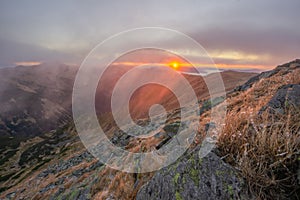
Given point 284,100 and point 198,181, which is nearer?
point 198,181

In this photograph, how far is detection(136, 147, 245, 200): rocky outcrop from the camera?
3949 mm

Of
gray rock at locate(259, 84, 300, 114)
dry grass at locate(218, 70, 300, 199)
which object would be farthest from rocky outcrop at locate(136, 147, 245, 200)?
gray rock at locate(259, 84, 300, 114)

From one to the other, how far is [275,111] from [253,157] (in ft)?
6.60

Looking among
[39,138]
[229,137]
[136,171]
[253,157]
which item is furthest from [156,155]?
[39,138]

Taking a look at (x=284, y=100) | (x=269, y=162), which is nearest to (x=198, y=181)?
(x=269, y=162)

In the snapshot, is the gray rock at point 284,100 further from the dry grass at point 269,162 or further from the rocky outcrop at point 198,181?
the rocky outcrop at point 198,181

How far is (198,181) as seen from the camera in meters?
4.30

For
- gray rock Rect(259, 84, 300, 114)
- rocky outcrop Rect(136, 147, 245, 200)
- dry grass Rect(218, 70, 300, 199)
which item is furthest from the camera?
gray rock Rect(259, 84, 300, 114)

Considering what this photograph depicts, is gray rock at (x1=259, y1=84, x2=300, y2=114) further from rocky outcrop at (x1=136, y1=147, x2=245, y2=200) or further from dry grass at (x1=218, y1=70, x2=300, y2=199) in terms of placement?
rocky outcrop at (x1=136, y1=147, x2=245, y2=200)

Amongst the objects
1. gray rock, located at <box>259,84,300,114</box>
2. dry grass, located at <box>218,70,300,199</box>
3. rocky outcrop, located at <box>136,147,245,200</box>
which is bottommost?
rocky outcrop, located at <box>136,147,245,200</box>

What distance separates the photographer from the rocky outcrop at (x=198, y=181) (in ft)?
13.0

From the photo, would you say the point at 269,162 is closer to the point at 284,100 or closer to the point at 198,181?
the point at 198,181

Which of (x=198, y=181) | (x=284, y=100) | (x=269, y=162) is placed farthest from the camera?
(x=284, y=100)

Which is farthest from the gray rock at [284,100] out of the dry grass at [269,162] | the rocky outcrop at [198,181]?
the rocky outcrop at [198,181]
